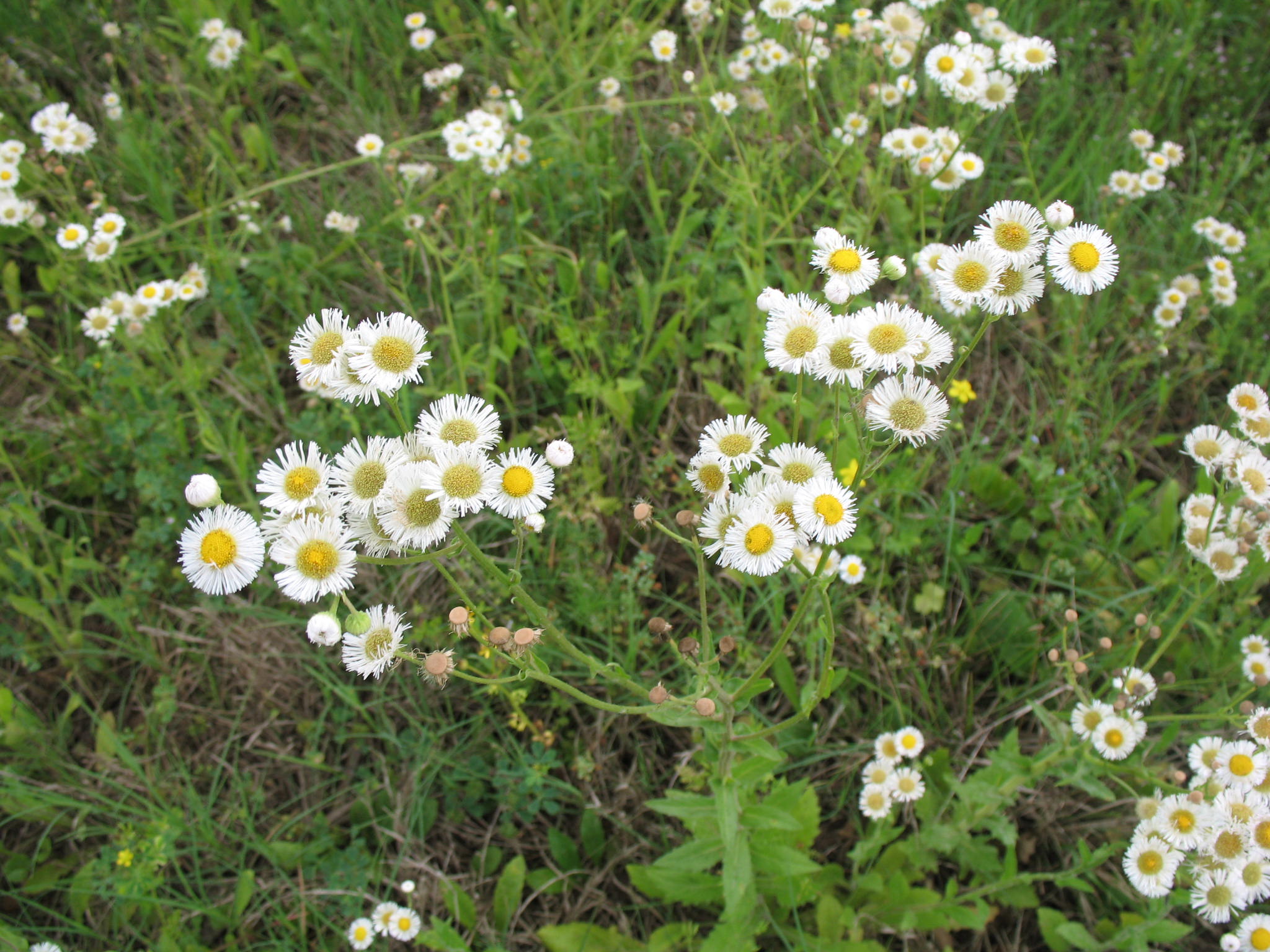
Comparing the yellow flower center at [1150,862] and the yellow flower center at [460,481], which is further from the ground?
the yellow flower center at [460,481]

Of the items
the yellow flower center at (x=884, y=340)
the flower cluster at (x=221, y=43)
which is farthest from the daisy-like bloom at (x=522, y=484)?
the flower cluster at (x=221, y=43)

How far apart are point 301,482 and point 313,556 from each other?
16 centimetres

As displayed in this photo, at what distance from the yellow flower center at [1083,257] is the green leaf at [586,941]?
208cm

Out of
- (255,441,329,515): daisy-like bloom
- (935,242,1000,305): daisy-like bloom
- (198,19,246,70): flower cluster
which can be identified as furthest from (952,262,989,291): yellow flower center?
(198,19,246,70): flower cluster

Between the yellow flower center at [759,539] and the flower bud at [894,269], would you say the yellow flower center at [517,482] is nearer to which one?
the yellow flower center at [759,539]

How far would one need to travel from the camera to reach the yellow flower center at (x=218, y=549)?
1610 mm

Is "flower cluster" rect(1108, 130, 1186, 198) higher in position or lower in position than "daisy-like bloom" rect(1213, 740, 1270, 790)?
higher

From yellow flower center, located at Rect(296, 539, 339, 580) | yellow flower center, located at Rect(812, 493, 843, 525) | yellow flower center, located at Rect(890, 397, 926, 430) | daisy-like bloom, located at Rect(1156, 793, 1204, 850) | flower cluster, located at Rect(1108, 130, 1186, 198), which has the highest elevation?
yellow flower center, located at Rect(890, 397, 926, 430)

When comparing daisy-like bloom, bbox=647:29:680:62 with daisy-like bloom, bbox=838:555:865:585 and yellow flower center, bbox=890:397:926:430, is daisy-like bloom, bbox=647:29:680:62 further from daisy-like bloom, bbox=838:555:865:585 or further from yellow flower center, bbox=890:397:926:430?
yellow flower center, bbox=890:397:926:430

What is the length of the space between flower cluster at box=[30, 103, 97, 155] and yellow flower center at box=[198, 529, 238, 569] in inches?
105

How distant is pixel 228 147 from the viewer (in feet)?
12.6

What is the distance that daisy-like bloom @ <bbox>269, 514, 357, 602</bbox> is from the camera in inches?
59.7

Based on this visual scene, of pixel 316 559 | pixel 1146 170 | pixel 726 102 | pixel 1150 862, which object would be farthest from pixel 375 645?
pixel 1146 170

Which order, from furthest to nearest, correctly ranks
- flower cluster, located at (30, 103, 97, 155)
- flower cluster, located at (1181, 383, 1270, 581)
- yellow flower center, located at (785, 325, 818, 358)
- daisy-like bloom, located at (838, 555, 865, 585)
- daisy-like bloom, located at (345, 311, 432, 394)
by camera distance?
flower cluster, located at (30, 103, 97, 155), daisy-like bloom, located at (838, 555, 865, 585), flower cluster, located at (1181, 383, 1270, 581), yellow flower center, located at (785, 325, 818, 358), daisy-like bloom, located at (345, 311, 432, 394)
